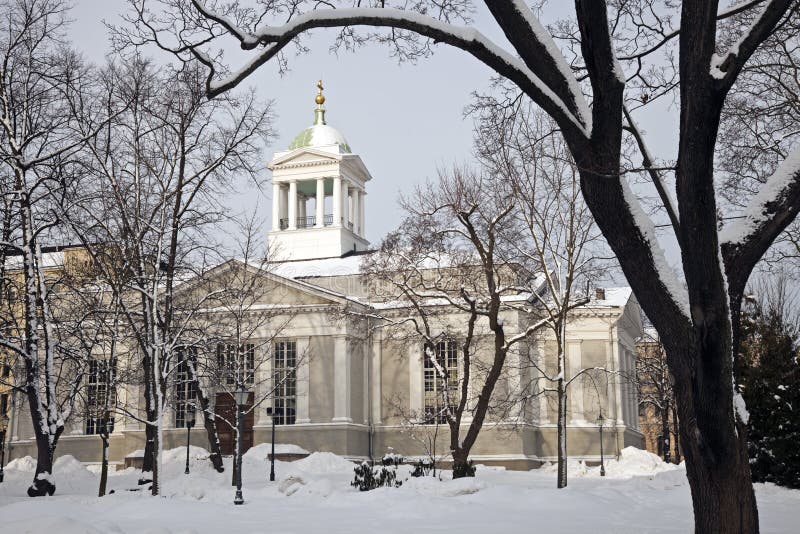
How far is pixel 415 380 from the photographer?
136 ft

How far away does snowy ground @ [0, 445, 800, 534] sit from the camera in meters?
14.1

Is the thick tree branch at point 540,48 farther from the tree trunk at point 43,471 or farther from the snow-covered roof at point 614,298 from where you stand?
the snow-covered roof at point 614,298

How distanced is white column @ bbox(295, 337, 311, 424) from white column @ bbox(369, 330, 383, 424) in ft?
11.0

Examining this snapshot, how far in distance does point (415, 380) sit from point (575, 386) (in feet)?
25.0

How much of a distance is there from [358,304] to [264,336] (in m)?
4.74

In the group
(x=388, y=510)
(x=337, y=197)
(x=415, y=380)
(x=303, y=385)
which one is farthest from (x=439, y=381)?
(x=388, y=510)

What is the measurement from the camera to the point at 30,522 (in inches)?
351

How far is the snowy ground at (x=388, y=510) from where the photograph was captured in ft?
46.4

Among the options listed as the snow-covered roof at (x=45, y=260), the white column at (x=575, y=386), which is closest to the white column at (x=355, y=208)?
the white column at (x=575, y=386)

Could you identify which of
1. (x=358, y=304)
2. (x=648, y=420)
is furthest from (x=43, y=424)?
(x=648, y=420)

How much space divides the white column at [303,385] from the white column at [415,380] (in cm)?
472

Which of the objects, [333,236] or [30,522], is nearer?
[30,522]

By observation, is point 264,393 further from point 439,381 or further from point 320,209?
point 320,209

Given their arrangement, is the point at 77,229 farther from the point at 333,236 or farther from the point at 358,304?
the point at 333,236
